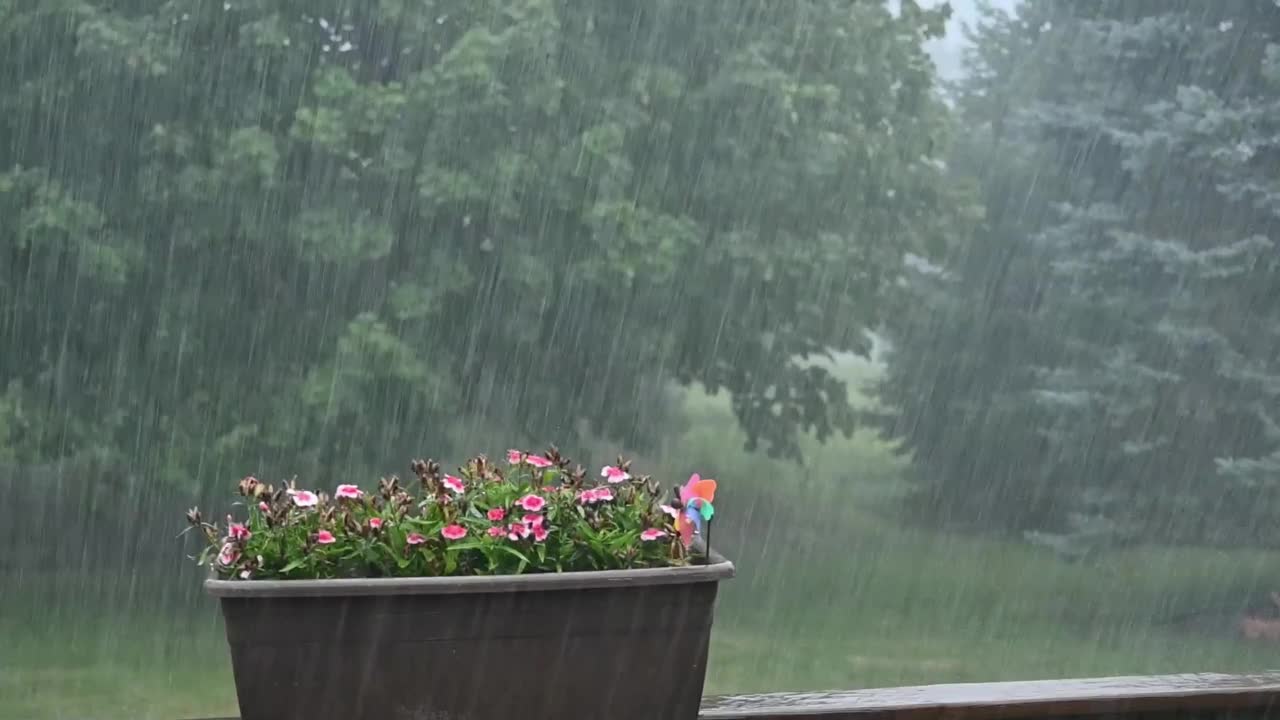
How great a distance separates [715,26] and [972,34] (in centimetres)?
380

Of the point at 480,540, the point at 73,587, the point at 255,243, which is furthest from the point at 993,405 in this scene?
the point at 480,540

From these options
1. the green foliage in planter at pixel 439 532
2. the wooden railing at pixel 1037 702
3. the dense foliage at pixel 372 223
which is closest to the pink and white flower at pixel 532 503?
the green foliage in planter at pixel 439 532

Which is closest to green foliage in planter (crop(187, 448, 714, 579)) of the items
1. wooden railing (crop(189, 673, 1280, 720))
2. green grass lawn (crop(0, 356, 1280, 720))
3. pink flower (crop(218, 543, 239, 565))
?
pink flower (crop(218, 543, 239, 565))

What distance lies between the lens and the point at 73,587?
7.10 meters

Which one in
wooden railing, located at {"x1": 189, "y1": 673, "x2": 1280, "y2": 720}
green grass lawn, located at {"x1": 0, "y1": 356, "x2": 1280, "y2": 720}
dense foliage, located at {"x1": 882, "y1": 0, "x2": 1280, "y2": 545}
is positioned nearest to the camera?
wooden railing, located at {"x1": 189, "y1": 673, "x2": 1280, "y2": 720}

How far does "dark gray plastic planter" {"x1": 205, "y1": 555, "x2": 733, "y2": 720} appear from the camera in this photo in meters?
1.09

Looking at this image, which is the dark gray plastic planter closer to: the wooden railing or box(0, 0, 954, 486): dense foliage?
the wooden railing

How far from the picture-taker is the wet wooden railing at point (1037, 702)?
1415mm

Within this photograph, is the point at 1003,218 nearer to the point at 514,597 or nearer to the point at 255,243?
the point at 255,243

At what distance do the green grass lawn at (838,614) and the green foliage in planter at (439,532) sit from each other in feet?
15.9

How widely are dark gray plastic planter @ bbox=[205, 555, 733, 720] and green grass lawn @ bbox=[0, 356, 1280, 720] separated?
16.2 ft

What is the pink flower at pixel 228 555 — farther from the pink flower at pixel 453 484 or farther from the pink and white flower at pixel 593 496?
the pink and white flower at pixel 593 496

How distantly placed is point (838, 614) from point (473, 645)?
7.73 meters

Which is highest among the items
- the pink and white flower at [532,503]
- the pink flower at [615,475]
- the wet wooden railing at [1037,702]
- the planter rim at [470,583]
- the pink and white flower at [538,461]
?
the pink flower at [615,475]
